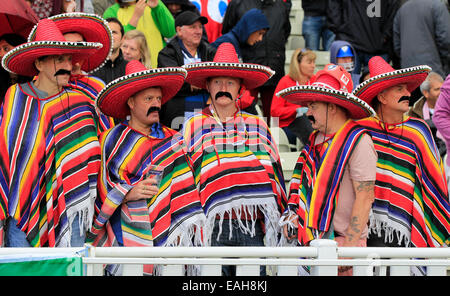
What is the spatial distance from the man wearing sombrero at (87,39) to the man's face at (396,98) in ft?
6.17

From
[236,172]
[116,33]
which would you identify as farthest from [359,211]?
[116,33]

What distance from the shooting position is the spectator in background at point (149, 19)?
7.86 m

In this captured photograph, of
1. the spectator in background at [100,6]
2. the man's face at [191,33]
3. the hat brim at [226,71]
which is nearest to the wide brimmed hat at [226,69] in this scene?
the hat brim at [226,71]

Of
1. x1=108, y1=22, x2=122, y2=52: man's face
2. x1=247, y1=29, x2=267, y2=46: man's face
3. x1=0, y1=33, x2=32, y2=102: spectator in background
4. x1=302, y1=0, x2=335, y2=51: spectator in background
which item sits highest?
x1=302, y1=0, x2=335, y2=51: spectator in background

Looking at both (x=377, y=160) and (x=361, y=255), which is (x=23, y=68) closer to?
(x=377, y=160)

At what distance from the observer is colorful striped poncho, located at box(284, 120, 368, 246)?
4715 mm

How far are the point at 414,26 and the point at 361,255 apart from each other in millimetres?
5844

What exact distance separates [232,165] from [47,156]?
1169mm

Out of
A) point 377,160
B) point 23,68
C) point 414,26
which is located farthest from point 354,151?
point 414,26

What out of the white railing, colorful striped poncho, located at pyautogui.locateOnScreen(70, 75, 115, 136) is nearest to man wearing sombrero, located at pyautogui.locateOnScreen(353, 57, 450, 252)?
the white railing

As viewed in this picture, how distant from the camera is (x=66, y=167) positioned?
484 centimetres

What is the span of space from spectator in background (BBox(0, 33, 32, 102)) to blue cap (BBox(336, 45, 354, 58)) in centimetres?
369

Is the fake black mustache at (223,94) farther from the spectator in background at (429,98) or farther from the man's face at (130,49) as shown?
the spectator in background at (429,98)

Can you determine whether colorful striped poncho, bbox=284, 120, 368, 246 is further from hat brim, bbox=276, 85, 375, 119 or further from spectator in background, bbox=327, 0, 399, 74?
spectator in background, bbox=327, 0, 399, 74
